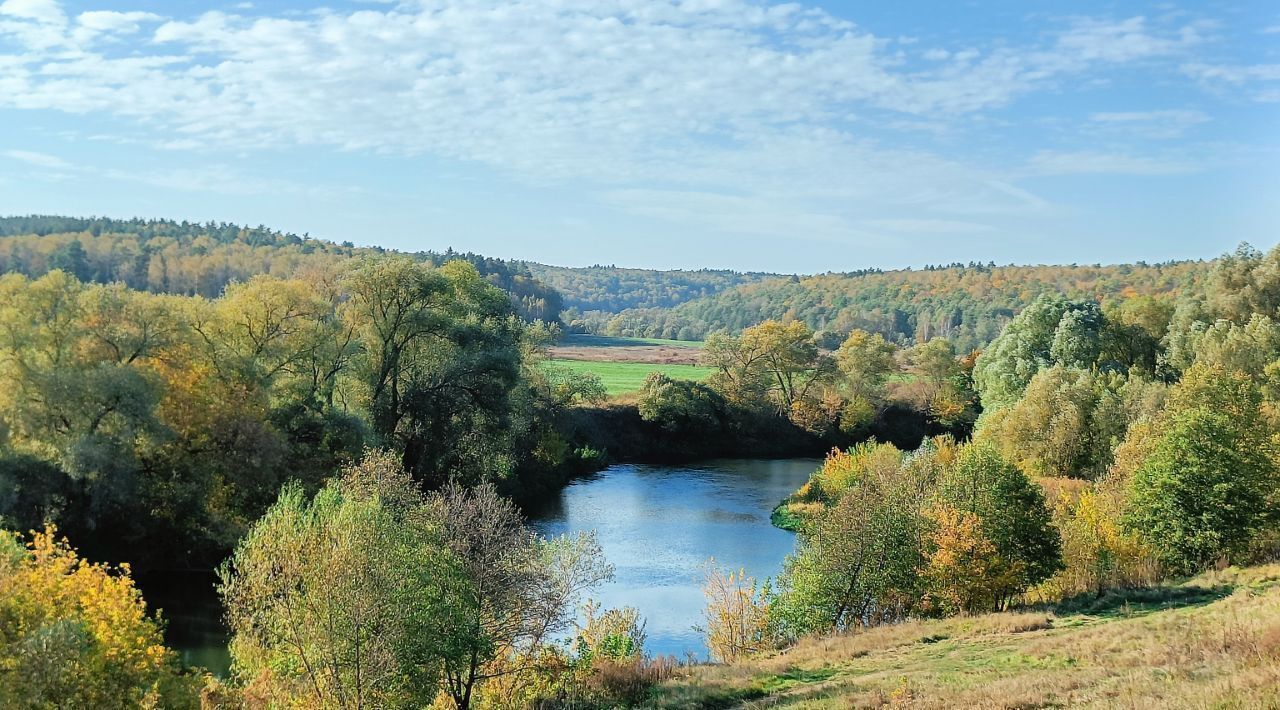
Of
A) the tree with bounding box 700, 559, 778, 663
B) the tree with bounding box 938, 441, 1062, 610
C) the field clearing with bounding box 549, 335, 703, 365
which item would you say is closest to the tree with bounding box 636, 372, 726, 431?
the field clearing with bounding box 549, 335, 703, 365

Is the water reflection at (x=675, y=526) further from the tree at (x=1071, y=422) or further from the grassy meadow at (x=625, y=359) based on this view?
the grassy meadow at (x=625, y=359)

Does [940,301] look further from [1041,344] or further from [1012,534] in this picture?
[1012,534]

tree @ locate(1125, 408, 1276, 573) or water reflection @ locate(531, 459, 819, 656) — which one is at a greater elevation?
tree @ locate(1125, 408, 1276, 573)

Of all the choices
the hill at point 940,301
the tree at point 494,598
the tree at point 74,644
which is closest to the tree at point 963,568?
the tree at point 494,598

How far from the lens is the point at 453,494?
24062mm

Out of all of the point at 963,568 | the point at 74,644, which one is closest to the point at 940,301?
the point at 963,568

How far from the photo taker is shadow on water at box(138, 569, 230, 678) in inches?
1239

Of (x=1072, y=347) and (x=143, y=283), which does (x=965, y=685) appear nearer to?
(x=1072, y=347)

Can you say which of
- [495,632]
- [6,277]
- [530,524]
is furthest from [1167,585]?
[6,277]

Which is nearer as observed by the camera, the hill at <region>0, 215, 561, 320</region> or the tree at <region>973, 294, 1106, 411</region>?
the tree at <region>973, 294, 1106, 411</region>

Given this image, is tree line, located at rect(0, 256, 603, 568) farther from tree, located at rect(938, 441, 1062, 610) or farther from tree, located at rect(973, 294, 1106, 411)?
tree, located at rect(973, 294, 1106, 411)

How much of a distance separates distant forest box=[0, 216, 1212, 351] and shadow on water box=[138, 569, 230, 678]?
183 ft

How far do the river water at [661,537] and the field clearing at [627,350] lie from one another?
4550 cm

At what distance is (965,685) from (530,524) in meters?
35.3
